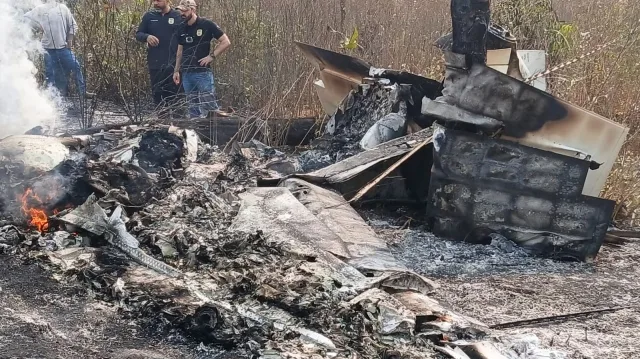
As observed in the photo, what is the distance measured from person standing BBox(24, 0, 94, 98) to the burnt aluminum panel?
5.05 meters

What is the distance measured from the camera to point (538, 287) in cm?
491

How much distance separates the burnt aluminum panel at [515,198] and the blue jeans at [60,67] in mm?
5523

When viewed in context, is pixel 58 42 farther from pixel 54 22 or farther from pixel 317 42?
pixel 317 42

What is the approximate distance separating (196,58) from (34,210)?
4194mm

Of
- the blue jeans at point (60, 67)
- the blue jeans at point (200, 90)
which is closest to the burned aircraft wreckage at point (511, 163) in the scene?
the blue jeans at point (200, 90)

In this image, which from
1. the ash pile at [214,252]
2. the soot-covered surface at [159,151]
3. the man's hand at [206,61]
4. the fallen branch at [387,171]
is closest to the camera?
the ash pile at [214,252]

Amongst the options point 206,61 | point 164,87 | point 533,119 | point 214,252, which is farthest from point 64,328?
point 164,87

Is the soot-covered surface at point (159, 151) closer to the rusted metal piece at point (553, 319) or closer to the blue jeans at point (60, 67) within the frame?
the blue jeans at point (60, 67)

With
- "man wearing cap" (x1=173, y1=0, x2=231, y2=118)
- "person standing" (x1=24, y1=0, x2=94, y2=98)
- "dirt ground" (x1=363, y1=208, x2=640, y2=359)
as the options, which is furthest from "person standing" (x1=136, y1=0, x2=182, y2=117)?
"dirt ground" (x1=363, y1=208, x2=640, y2=359)

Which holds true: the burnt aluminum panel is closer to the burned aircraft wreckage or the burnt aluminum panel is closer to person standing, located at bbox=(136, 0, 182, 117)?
the burned aircraft wreckage

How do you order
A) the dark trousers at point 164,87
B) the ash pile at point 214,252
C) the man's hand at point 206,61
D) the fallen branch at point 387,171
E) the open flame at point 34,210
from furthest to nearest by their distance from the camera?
1. the dark trousers at point 164,87
2. the man's hand at point 206,61
3. the fallen branch at point 387,171
4. the open flame at point 34,210
5. the ash pile at point 214,252

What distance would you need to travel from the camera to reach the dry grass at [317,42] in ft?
27.7

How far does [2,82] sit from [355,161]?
11.9 ft

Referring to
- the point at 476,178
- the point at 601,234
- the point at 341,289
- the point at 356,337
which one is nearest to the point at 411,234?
the point at 476,178
